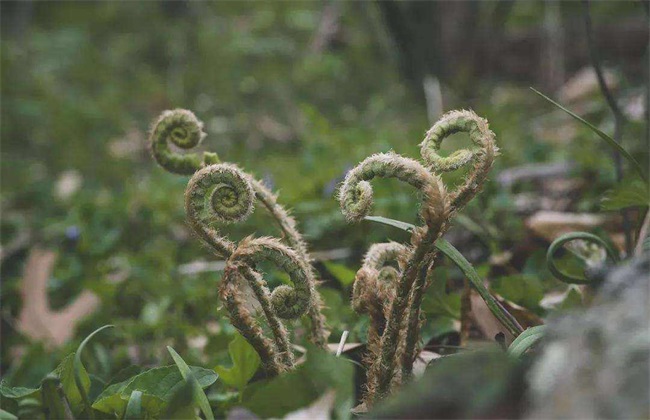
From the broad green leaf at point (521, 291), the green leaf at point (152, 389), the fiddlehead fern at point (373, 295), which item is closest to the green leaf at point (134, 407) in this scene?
the green leaf at point (152, 389)

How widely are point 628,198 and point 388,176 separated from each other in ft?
2.16

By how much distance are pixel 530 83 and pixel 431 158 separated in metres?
4.93

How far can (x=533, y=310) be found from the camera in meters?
1.58

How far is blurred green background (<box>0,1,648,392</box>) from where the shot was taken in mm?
2309

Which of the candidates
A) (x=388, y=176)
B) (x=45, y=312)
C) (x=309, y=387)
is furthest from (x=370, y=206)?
(x=45, y=312)

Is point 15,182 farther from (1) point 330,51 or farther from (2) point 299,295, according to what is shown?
(2) point 299,295

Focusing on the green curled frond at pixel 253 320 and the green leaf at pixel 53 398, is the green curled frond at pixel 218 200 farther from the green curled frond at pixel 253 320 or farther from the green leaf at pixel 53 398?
the green leaf at pixel 53 398

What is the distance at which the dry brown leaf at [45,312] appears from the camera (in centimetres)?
275

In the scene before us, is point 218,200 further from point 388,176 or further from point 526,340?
point 526,340

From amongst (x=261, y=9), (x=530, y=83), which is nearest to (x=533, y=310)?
(x=530, y=83)

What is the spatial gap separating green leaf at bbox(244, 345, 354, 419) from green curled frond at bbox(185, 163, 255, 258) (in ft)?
0.94

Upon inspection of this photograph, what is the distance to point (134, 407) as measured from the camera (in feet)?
3.30

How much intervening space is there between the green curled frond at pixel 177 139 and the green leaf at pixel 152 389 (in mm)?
360

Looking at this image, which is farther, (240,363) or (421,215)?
(240,363)
